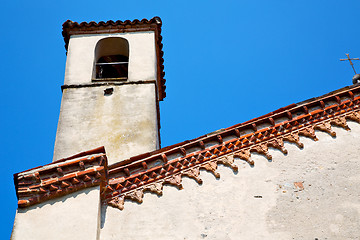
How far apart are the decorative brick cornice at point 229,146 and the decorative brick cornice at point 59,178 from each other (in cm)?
31

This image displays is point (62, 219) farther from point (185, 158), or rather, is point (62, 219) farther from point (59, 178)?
point (185, 158)

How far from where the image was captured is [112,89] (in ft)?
38.2

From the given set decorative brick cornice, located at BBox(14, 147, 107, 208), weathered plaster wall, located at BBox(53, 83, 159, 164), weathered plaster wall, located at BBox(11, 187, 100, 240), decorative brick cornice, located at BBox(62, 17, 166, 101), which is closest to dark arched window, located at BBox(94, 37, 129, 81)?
decorative brick cornice, located at BBox(62, 17, 166, 101)

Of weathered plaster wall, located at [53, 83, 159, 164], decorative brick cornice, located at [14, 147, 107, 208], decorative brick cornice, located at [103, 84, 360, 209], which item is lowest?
decorative brick cornice, located at [14, 147, 107, 208]

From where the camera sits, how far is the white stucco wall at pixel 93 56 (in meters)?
12.1

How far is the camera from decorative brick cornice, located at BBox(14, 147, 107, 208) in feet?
21.9

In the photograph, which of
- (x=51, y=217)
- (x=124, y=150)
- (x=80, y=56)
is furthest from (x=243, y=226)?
(x=80, y=56)

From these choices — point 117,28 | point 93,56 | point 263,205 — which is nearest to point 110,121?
point 93,56

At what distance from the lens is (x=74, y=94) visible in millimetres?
11578

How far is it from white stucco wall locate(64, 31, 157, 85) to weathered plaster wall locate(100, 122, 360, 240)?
208 inches

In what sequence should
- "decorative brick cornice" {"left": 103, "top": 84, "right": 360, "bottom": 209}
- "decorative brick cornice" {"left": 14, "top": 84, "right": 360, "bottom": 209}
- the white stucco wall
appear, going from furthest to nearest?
1. the white stucco wall
2. "decorative brick cornice" {"left": 103, "top": 84, "right": 360, "bottom": 209}
3. "decorative brick cornice" {"left": 14, "top": 84, "right": 360, "bottom": 209}

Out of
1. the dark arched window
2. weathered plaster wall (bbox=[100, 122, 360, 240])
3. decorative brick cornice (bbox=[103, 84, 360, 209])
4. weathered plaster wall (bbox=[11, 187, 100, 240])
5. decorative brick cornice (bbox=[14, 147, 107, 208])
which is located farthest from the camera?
the dark arched window

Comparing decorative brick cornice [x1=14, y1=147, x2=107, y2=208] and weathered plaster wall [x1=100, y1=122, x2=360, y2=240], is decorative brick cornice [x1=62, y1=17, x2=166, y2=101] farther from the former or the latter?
decorative brick cornice [x1=14, y1=147, x2=107, y2=208]

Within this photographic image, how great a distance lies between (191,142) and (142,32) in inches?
256
